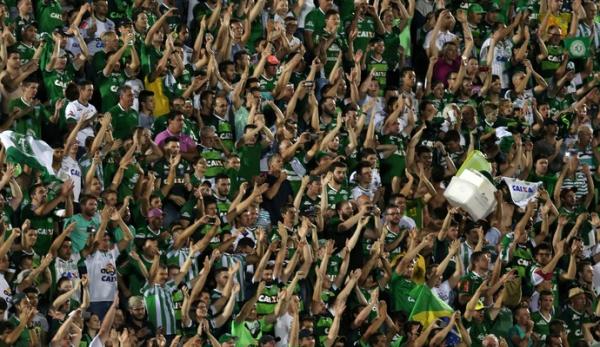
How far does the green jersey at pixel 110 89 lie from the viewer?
20156 mm

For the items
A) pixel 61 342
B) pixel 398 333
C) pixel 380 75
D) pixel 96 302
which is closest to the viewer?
pixel 61 342

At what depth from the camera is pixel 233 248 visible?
19.5 meters

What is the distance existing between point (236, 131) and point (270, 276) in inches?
82.5

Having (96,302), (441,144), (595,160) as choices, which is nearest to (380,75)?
(441,144)

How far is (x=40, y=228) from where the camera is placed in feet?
59.9

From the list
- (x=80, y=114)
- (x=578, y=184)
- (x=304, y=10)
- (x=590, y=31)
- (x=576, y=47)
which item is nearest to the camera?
(x=80, y=114)

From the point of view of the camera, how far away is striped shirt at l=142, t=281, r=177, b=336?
18422 millimetres

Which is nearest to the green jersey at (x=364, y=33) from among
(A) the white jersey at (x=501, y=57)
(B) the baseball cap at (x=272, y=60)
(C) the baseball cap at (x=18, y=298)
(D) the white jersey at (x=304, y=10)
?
(D) the white jersey at (x=304, y=10)

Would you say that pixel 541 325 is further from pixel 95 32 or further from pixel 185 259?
pixel 95 32

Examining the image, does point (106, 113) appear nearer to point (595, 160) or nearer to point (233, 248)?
point (233, 248)

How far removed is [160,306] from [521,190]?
17.2 ft

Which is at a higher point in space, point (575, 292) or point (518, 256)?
point (518, 256)

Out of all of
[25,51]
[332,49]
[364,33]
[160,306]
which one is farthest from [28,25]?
[364,33]

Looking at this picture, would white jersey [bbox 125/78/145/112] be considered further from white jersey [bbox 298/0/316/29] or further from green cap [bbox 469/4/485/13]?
green cap [bbox 469/4/485/13]
